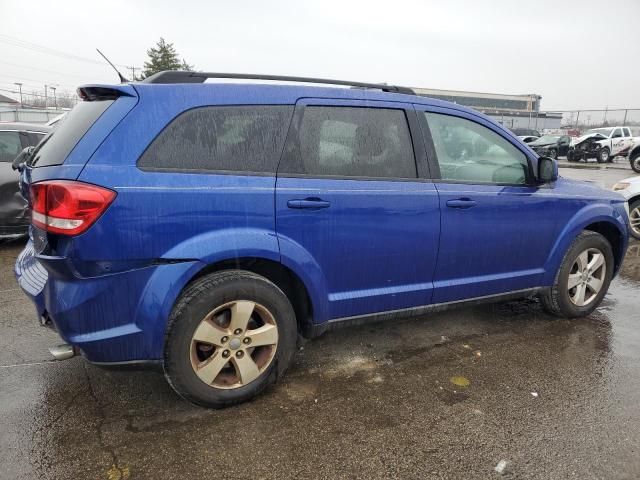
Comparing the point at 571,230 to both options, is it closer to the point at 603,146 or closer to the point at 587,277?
the point at 587,277

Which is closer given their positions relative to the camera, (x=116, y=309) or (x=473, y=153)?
(x=116, y=309)

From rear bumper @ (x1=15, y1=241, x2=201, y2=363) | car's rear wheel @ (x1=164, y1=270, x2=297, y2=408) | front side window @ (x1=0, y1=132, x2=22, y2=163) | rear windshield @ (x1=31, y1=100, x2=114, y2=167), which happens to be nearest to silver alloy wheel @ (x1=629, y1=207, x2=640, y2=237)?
car's rear wheel @ (x1=164, y1=270, x2=297, y2=408)

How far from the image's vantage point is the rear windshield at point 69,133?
247 centimetres

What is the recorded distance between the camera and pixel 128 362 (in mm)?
Result: 2494

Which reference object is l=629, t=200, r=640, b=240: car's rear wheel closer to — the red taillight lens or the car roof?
the red taillight lens

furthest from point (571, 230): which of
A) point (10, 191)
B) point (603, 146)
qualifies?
point (603, 146)

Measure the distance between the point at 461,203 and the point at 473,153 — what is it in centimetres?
51

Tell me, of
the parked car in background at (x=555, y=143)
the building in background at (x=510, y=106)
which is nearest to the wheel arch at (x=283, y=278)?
the parked car in background at (x=555, y=143)

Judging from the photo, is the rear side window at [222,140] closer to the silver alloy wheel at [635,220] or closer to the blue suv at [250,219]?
the blue suv at [250,219]

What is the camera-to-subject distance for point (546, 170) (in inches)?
144

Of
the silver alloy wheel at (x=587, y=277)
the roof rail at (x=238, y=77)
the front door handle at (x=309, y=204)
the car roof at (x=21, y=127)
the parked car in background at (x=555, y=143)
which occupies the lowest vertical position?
the parked car in background at (x=555, y=143)

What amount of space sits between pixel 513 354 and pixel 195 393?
2.28 meters

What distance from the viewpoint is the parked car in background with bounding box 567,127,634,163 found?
25719mm

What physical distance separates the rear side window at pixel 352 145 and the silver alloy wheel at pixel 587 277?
192 cm
